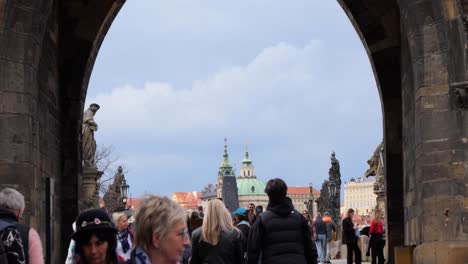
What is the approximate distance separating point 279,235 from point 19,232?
10.5 ft

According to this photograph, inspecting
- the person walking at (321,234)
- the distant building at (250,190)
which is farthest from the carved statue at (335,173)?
the distant building at (250,190)

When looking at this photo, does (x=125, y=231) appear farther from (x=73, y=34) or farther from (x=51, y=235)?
(x=73, y=34)

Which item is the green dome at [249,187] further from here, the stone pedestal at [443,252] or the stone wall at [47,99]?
the stone pedestal at [443,252]

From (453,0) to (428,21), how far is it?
39 cm

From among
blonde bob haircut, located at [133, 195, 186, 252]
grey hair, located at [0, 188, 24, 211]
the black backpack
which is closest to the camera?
blonde bob haircut, located at [133, 195, 186, 252]

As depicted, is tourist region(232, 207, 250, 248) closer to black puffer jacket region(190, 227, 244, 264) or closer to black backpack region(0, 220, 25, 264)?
black puffer jacket region(190, 227, 244, 264)

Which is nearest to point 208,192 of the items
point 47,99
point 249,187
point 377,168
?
point 249,187

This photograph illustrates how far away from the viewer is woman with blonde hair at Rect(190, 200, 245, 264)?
8.09m

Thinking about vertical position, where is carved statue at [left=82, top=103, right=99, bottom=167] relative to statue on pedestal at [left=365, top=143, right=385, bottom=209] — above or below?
above

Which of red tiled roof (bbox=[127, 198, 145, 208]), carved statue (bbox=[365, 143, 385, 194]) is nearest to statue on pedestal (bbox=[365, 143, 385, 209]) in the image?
carved statue (bbox=[365, 143, 385, 194])

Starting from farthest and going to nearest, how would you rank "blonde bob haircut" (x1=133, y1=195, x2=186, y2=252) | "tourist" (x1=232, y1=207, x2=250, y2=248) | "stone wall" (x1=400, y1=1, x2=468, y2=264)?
"stone wall" (x1=400, y1=1, x2=468, y2=264) < "tourist" (x1=232, y1=207, x2=250, y2=248) < "blonde bob haircut" (x1=133, y1=195, x2=186, y2=252)

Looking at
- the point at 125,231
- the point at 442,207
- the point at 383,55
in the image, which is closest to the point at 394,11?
the point at 383,55

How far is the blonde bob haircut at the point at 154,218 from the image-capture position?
4.16 m

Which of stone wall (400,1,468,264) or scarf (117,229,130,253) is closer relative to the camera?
scarf (117,229,130,253)
